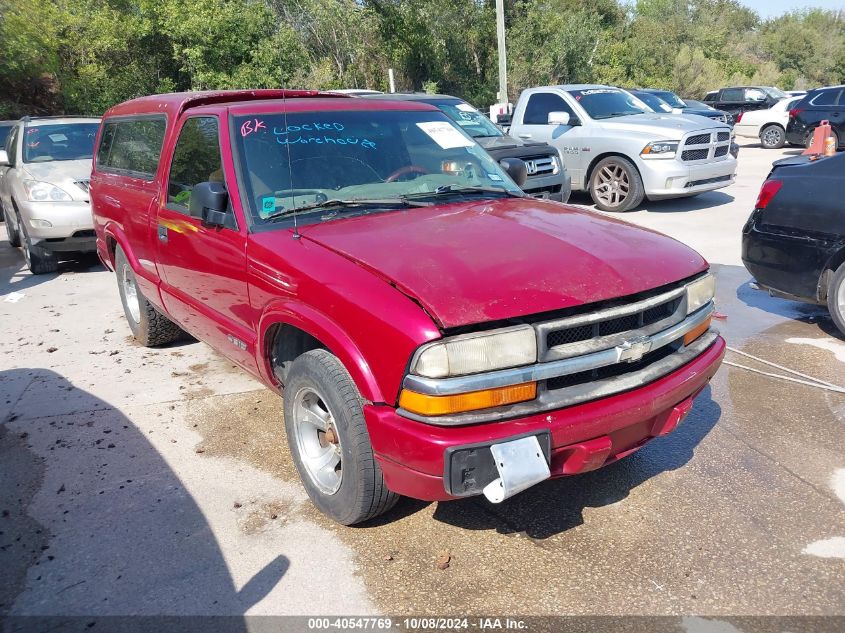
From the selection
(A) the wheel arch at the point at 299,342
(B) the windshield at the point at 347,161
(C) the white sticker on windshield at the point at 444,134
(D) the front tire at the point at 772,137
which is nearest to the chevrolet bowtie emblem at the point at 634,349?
(A) the wheel arch at the point at 299,342

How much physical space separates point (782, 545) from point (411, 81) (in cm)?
2778

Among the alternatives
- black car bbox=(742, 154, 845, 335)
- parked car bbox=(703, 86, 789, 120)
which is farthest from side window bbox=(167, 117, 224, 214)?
parked car bbox=(703, 86, 789, 120)

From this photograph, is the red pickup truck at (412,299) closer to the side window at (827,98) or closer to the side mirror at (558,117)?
the side mirror at (558,117)

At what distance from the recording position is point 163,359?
214 inches

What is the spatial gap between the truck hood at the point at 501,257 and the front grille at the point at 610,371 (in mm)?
310

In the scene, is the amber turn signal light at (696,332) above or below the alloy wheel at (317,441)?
above

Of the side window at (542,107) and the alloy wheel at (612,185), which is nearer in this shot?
the alloy wheel at (612,185)

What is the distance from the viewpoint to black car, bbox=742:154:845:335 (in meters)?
4.84

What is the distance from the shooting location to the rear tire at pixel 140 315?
17.7 ft

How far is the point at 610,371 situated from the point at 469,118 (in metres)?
7.73

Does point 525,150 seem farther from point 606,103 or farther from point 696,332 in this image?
point 696,332

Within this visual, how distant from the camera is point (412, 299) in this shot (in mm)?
2531

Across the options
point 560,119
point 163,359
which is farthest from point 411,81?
point 163,359

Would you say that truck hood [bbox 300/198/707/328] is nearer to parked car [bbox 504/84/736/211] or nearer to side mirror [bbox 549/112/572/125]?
parked car [bbox 504/84/736/211]
